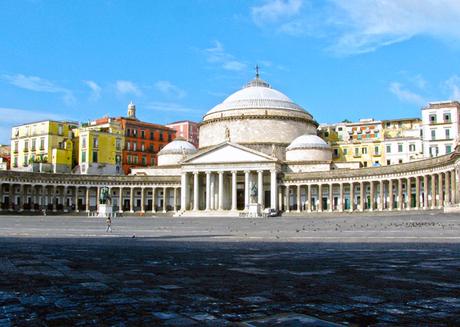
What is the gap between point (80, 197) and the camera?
108438mm

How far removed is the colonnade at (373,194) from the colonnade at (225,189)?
3.29 meters

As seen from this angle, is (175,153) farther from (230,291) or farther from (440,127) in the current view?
(230,291)

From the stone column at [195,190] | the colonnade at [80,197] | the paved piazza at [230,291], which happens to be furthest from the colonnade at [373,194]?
the paved piazza at [230,291]

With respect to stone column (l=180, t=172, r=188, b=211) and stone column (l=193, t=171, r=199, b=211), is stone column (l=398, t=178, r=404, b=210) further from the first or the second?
stone column (l=180, t=172, r=188, b=211)

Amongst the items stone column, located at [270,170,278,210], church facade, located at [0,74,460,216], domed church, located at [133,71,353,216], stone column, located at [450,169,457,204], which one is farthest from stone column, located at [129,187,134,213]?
stone column, located at [450,169,457,204]

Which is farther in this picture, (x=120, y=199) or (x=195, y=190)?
(x=120, y=199)

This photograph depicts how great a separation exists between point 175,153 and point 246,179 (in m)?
21.0

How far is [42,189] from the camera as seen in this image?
336 feet

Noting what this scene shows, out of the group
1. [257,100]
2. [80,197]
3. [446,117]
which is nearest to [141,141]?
[80,197]

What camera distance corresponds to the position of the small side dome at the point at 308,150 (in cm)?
10344

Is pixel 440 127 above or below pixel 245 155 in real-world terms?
above

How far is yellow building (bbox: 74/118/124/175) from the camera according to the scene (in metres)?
111

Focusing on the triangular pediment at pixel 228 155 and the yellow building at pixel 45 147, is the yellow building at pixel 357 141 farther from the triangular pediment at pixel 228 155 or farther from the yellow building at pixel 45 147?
the yellow building at pixel 45 147

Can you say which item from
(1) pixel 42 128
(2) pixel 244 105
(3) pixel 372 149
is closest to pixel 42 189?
(1) pixel 42 128
